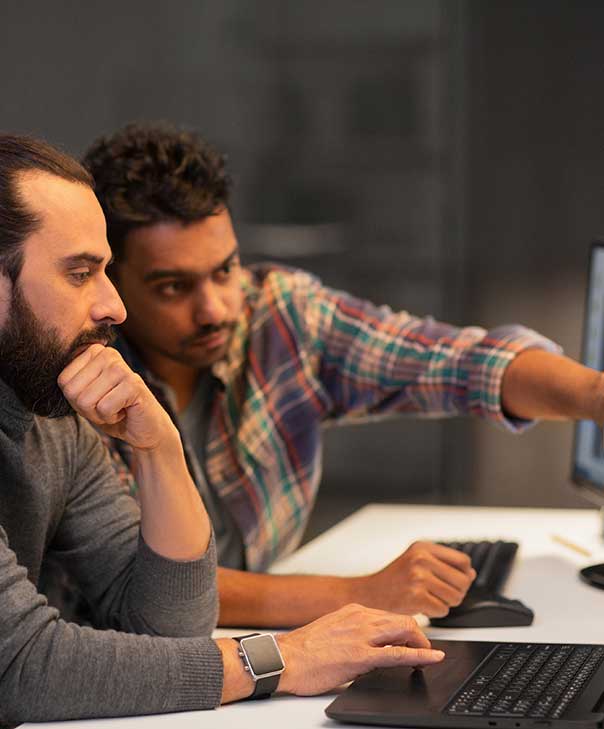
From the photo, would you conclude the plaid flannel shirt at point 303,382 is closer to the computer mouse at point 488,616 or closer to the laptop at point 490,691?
the computer mouse at point 488,616

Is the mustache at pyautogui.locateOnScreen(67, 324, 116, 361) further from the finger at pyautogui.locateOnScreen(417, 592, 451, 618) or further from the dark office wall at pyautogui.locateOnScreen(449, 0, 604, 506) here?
the dark office wall at pyautogui.locateOnScreen(449, 0, 604, 506)

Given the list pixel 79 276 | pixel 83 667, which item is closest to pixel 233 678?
pixel 83 667

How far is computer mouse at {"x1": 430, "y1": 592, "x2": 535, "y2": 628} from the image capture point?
161cm

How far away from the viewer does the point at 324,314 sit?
226 cm

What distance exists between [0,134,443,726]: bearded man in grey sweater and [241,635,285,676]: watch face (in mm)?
16

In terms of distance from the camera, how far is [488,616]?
63.3 inches

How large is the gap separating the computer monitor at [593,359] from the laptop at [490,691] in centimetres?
65

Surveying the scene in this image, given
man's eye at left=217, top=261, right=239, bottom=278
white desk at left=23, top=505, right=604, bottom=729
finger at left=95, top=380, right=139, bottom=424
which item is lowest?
white desk at left=23, top=505, right=604, bottom=729

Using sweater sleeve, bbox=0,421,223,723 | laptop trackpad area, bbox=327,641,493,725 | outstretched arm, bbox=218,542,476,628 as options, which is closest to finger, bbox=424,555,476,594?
outstretched arm, bbox=218,542,476,628

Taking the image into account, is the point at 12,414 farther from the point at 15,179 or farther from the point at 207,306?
the point at 207,306

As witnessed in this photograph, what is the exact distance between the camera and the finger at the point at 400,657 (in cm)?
136

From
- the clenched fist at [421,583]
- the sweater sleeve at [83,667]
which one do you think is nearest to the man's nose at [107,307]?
the sweater sleeve at [83,667]

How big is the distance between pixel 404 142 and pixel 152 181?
1.90 m

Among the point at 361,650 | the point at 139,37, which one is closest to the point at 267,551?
the point at 361,650
